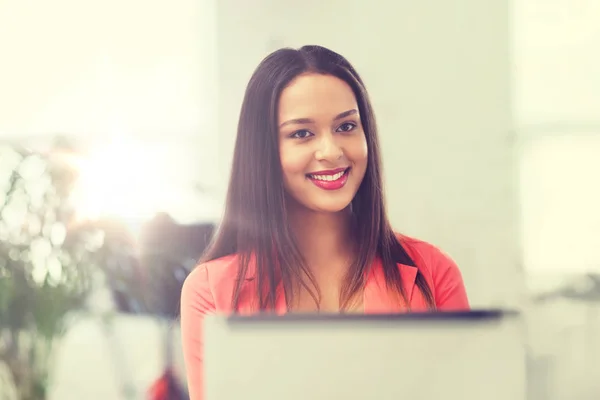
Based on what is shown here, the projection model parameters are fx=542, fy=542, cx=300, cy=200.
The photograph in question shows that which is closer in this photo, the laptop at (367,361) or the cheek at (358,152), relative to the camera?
the laptop at (367,361)

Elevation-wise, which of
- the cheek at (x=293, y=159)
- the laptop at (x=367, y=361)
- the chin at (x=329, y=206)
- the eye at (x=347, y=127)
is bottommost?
the laptop at (x=367, y=361)

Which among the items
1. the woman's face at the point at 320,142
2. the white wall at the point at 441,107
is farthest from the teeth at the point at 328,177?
the white wall at the point at 441,107

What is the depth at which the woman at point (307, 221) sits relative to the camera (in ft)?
3.51

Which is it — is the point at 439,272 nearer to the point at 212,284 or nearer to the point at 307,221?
the point at 307,221

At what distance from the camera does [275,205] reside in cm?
109

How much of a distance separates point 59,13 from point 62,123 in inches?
9.4

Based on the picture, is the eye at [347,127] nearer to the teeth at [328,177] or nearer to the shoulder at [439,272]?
the teeth at [328,177]

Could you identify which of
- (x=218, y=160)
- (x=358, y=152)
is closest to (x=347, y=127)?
(x=358, y=152)

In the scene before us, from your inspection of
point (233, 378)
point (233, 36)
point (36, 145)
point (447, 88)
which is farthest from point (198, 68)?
point (233, 378)

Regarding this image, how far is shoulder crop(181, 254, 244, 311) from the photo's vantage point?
3.56 ft

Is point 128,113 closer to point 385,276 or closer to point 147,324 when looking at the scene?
point 147,324

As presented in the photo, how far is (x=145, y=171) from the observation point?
1148 millimetres

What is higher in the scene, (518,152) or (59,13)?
(59,13)

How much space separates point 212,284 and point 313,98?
0.42m
